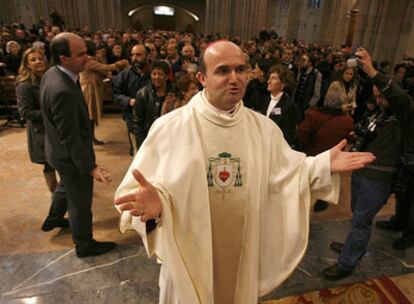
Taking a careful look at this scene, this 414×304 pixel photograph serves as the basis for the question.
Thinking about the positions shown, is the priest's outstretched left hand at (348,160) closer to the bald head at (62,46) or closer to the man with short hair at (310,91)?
the bald head at (62,46)

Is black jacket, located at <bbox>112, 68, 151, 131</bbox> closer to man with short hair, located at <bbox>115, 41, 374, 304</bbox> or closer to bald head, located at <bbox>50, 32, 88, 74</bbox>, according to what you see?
bald head, located at <bbox>50, 32, 88, 74</bbox>

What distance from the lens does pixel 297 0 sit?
82.4ft

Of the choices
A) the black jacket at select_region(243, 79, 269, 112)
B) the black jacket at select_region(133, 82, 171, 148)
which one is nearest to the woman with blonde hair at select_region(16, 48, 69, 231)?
the black jacket at select_region(133, 82, 171, 148)

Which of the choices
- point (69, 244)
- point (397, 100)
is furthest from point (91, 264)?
point (397, 100)

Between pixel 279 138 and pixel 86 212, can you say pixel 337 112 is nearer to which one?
pixel 279 138

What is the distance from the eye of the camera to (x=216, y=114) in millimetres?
1817

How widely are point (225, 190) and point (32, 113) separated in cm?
269

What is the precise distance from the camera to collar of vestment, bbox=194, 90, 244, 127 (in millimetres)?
1823

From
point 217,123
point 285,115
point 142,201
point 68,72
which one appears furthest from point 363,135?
point 68,72

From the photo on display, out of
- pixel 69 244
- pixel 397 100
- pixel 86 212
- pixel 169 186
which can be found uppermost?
pixel 397 100

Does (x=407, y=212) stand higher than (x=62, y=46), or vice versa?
(x=62, y=46)

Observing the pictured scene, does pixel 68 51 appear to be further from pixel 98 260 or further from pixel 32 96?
pixel 98 260

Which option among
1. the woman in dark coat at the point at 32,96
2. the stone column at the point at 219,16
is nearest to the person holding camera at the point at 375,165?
the woman in dark coat at the point at 32,96

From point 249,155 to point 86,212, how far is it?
78.5 inches
